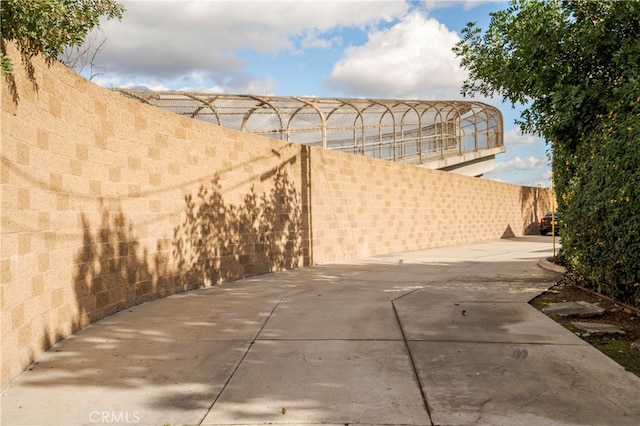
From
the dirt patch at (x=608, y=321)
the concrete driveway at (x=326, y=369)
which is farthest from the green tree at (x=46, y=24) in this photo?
the dirt patch at (x=608, y=321)

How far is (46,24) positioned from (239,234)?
234 inches

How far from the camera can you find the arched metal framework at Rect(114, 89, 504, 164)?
43.4ft

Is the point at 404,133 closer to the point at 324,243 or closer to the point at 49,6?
the point at 324,243

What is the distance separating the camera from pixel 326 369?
4246 millimetres

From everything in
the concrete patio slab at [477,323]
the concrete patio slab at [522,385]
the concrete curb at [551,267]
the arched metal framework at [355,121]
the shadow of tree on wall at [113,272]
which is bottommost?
the concrete patio slab at [522,385]

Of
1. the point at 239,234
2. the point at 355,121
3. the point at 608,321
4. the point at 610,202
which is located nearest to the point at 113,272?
the point at 239,234

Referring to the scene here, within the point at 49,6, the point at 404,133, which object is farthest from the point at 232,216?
the point at 404,133

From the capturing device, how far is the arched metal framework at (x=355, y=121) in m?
13.2

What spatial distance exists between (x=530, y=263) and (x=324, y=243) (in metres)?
5.24

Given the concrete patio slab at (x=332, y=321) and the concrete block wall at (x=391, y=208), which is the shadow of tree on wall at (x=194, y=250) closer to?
the concrete block wall at (x=391, y=208)

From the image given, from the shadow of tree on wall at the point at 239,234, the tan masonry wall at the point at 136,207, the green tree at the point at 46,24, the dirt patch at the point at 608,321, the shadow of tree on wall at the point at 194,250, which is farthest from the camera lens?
the shadow of tree on wall at the point at 239,234

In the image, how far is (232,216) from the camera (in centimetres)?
956

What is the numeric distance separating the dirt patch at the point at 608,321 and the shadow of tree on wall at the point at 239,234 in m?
5.46

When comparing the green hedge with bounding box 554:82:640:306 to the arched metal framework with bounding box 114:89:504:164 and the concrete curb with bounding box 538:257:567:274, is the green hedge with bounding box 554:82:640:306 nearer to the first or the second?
the concrete curb with bounding box 538:257:567:274
